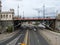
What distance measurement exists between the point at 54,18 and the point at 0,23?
3255 cm

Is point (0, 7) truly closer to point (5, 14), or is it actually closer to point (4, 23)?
point (5, 14)

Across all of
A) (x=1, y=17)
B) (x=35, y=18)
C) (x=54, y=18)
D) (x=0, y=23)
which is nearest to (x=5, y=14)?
(x=1, y=17)

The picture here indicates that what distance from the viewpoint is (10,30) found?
345ft

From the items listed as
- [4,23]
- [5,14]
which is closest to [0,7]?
[5,14]

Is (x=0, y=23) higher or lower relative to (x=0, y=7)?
lower

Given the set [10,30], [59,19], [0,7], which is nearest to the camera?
[10,30]

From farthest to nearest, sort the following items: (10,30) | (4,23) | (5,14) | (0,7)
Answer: (0,7) < (5,14) < (4,23) < (10,30)

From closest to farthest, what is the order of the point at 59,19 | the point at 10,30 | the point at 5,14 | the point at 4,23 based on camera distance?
the point at 10,30, the point at 59,19, the point at 4,23, the point at 5,14

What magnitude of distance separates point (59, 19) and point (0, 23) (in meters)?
34.9

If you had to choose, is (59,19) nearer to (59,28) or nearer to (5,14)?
(59,28)

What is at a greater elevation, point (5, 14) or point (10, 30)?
point (5, 14)

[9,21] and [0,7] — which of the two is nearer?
[9,21]

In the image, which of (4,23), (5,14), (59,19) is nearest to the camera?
(59,19)

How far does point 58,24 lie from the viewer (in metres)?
116
